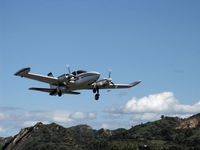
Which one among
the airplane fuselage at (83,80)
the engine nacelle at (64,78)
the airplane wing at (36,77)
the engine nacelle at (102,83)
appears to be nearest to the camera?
the airplane wing at (36,77)

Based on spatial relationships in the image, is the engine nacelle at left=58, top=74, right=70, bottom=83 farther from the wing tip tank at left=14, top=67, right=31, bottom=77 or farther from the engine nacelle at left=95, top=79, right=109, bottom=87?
the wing tip tank at left=14, top=67, right=31, bottom=77

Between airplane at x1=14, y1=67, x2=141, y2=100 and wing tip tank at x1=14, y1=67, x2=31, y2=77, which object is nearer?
wing tip tank at x1=14, y1=67, x2=31, y2=77

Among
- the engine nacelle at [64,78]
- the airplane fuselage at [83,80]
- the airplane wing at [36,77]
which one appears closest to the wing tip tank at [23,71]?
the airplane wing at [36,77]

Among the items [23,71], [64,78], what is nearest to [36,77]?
[64,78]

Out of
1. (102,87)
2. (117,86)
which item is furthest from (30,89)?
(117,86)

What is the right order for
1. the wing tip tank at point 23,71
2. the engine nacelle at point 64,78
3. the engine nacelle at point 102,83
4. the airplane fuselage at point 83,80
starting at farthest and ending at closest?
the engine nacelle at point 102,83
the engine nacelle at point 64,78
the airplane fuselage at point 83,80
the wing tip tank at point 23,71

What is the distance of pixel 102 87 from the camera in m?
75.3

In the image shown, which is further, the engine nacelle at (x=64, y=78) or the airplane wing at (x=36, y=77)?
the engine nacelle at (x=64, y=78)

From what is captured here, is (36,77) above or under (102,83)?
above

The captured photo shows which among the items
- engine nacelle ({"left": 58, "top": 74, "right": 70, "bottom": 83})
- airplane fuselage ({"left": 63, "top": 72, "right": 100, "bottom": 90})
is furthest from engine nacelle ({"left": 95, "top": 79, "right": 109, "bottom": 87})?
engine nacelle ({"left": 58, "top": 74, "right": 70, "bottom": 83})

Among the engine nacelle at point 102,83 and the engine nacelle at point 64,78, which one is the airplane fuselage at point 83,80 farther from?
the engine nacelle at point 102,83

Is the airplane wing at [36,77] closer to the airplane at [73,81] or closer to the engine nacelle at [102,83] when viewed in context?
the airplane at [73,81]

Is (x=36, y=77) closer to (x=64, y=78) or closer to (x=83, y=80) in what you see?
(x=64, y=78)

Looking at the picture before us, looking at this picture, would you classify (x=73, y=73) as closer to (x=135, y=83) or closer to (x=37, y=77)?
(x=37, y=77)
